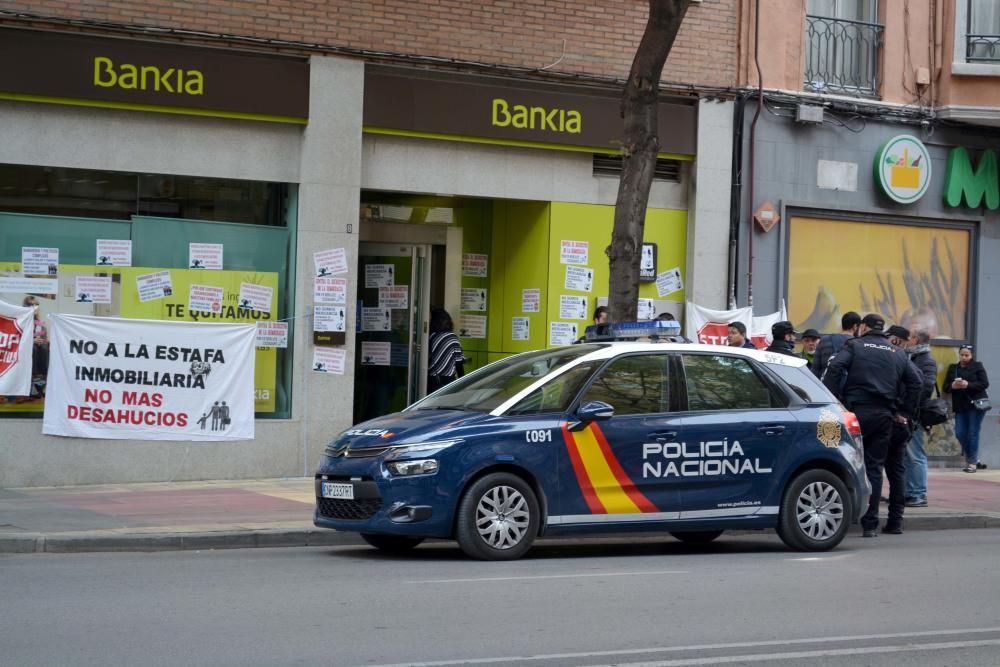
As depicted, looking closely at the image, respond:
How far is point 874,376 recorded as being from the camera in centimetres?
1267

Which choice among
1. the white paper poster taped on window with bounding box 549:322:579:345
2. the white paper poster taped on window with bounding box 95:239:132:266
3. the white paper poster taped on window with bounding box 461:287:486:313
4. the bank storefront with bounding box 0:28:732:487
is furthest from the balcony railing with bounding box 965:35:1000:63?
the white paper poster taped on window with bounding box 95:239:132:266

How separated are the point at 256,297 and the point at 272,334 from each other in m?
0.46

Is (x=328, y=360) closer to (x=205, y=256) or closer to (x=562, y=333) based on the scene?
(x=205, y=256)

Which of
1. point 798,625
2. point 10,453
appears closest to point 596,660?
point 798,625

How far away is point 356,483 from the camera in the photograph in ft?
33.8

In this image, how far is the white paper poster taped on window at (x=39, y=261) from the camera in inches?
582

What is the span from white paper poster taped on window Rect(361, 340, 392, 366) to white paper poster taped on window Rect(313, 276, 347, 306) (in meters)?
1.99

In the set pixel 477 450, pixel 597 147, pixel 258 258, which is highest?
pixel 597 147

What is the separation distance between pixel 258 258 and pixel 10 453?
3438 millimetres

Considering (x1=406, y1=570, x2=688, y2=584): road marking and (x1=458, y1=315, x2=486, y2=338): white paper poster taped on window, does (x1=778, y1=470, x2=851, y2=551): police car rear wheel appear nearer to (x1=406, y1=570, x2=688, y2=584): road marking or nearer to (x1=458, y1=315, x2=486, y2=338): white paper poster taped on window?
(x1=406, y1=570, x2=688, y2=584): road marking

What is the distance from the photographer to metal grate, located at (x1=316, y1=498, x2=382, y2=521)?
10266 mm

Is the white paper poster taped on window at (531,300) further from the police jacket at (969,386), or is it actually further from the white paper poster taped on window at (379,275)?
the police jacket at (969,386)

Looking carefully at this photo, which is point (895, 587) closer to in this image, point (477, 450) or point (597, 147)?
point (477, 450)

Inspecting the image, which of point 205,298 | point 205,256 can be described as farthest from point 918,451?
point 205,256
